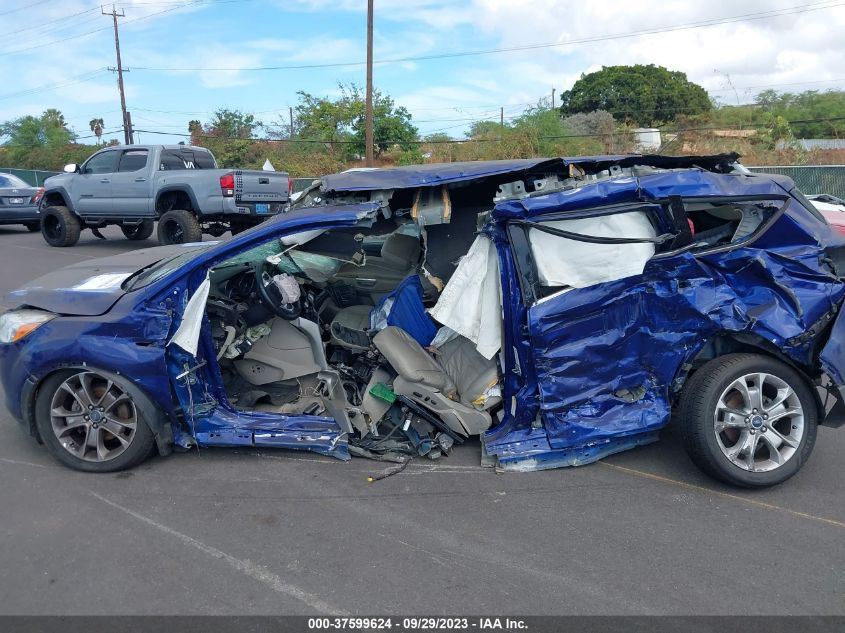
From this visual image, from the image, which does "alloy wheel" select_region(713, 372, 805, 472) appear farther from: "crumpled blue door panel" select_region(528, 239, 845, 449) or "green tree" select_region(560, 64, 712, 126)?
"green tree" select_region(560, 64, 712, 126)

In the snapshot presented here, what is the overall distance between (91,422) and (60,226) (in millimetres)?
12722

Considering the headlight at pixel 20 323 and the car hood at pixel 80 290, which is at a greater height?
the car hood at pixel 80 290

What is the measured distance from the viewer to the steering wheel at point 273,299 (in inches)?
175

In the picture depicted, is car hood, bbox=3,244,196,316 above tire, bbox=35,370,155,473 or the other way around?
above

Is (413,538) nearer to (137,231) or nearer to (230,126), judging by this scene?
(137,231)

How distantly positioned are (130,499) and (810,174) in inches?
860

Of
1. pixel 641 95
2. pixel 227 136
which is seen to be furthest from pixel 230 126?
pixel 641 95

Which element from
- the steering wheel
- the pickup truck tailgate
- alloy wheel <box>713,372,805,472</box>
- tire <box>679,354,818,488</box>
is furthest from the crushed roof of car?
the pickup truck tailgate

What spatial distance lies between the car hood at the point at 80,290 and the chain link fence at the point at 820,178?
64.7 feet

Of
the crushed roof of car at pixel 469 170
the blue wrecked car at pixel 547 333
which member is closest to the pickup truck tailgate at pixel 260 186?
the blue wrecked car at pixel 547 333

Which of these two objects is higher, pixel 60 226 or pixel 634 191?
pixel 634 191

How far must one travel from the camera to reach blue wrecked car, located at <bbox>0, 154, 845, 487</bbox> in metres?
3.87

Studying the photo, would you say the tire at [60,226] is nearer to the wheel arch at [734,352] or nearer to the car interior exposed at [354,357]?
the car interior exposed at [354,357]

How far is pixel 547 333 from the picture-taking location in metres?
3.86
